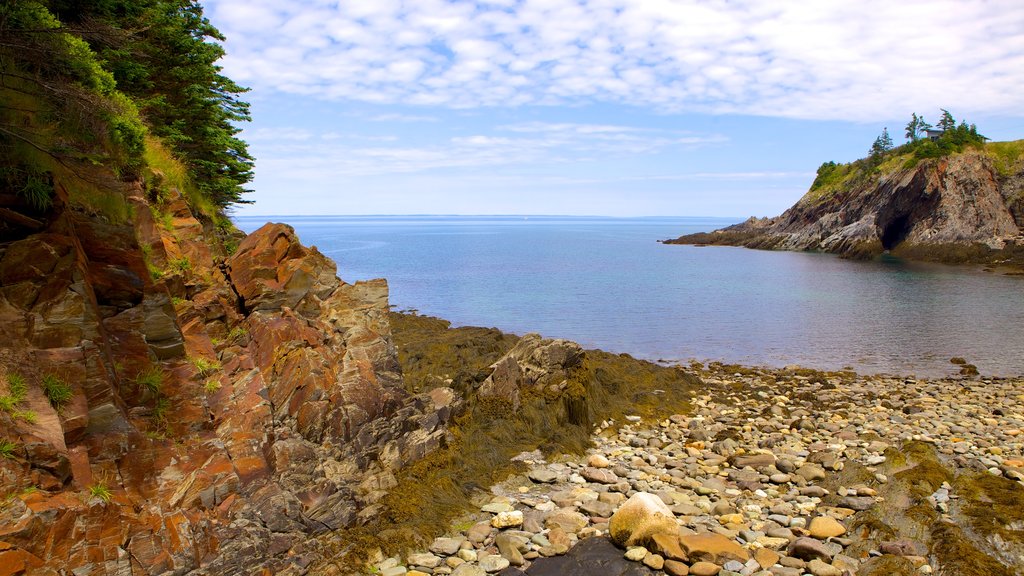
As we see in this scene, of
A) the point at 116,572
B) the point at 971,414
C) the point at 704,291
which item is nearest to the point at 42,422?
the point at 116,572

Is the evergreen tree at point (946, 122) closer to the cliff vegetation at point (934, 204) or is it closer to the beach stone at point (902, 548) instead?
the cliff vegetation at point (934, 204)

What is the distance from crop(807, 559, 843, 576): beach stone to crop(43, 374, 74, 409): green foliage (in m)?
12.7

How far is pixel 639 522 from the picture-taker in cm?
1149

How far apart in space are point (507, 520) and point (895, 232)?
102473 mm

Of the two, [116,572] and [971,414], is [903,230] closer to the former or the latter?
[971,414]

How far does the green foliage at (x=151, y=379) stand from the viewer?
10.3 metres

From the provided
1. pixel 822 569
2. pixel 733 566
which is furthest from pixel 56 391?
pixel 822 569

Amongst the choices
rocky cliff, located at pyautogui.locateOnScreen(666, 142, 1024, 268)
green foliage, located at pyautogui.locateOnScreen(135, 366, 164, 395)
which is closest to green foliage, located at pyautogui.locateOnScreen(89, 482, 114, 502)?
green foliage, located at pyautogui.locateOnScreen(135, 366, 164, 395)

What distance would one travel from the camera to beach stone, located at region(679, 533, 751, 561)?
10.7 m

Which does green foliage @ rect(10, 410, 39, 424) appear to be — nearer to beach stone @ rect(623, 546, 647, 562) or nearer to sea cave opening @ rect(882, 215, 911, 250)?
beach stone @ rect(623, 546, 647, 562)

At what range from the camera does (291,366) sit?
1351 centimetres

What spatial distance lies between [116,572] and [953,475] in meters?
17.6

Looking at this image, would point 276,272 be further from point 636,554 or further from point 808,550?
point 808,550

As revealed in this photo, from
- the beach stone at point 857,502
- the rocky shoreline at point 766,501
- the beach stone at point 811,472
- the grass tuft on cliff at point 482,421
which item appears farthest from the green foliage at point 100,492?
the beach stone at point 811,472
